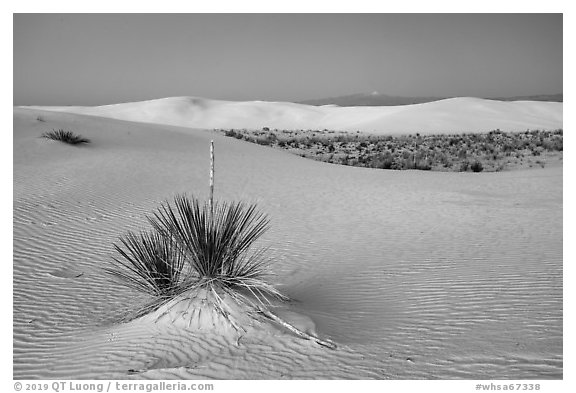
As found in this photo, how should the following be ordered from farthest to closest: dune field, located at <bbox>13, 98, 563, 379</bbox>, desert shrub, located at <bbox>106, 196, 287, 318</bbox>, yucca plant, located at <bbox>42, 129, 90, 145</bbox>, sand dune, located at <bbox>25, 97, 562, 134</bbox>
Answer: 1. sand dune, located at <bbox>25, 97, 562, 134</bbox>
2. yucca plant, located at <bbox>42, 129, 90, 145</bbox>
3. desert shrub, located at <bbox>106, 196, 287, 318</bbox>
4. dune field, located at <bbox>13, 98, 563, 379</bbox>

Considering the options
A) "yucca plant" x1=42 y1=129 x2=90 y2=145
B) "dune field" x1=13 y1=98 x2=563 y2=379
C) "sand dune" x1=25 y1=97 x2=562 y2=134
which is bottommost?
"dune field" x1=13 y1=98 x2=563 y2=379

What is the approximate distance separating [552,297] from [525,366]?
6.84ft

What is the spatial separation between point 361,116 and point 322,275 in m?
76.6

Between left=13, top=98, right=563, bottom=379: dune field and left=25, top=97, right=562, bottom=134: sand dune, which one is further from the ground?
left=25, top=97, right=562, bottom=134: sand dune

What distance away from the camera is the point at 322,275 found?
683cm

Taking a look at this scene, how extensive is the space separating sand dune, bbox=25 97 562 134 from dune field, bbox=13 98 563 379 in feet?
149

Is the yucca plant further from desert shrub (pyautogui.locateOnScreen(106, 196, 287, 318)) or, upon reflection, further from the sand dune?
the sand dune

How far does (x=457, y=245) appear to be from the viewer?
27.4 feet

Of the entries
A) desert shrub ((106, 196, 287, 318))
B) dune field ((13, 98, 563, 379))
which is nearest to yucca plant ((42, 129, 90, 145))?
dune field ((13, 98, 563, 379))

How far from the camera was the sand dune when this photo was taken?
62.7m

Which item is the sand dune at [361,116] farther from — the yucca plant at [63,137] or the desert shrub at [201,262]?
the desert shrub at [201,262]

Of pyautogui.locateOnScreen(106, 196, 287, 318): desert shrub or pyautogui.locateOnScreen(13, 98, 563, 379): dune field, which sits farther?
pyautogui.locateOnScreen(106, 196, 287, 318): desert shrub

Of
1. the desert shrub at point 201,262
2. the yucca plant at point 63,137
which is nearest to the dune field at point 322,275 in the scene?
the desert shrub at point 201,262

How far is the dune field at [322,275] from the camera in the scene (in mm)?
4078
